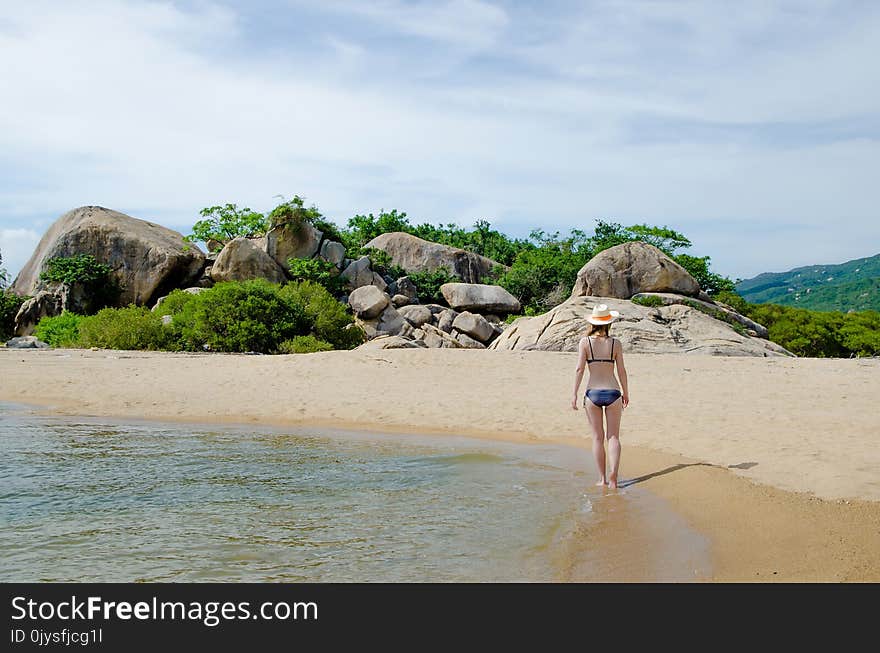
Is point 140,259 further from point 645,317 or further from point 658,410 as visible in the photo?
point 658,410

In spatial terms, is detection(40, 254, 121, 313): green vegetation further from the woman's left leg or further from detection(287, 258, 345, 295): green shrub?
the woman's left leg

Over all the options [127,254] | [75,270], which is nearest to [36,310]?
[75,270]

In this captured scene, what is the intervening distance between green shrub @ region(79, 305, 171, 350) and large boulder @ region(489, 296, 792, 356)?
11.4 meters

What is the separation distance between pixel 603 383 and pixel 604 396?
0.14m

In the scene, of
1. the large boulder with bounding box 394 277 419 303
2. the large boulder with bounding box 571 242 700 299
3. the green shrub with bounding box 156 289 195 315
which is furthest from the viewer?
the large boulder with bounding box 394 277 419 303

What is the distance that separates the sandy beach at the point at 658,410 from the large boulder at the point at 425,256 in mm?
21818

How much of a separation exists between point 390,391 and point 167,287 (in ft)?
73.0

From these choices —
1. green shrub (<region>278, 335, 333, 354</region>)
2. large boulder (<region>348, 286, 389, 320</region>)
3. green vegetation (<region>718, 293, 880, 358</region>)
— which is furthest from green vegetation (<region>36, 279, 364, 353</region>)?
green vegetation (<region>718, 293, 880, 358</region>)

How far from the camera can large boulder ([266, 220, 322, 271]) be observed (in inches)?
1339

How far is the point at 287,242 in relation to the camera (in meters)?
34.0
